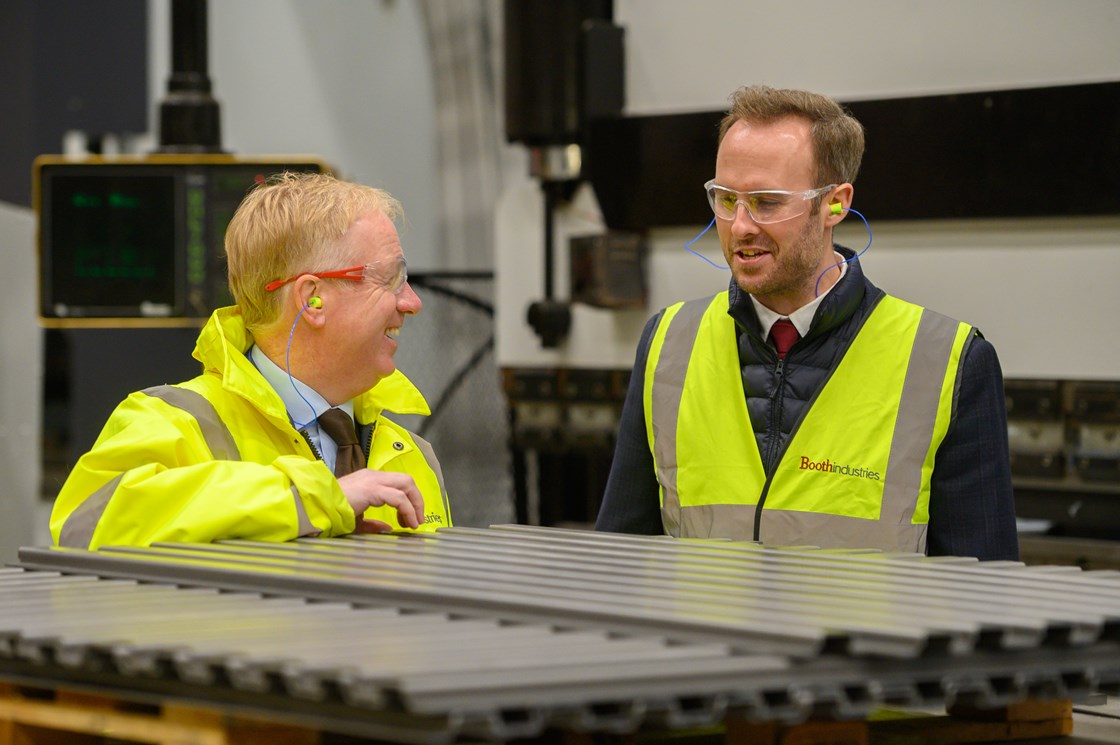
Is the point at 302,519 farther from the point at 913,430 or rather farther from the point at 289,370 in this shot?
the point at 913,430

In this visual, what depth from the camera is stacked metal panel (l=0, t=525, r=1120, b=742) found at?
149 cm

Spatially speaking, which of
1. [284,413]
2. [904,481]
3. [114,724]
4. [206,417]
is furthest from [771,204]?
[114,724]

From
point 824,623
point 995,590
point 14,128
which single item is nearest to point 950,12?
point 995,590

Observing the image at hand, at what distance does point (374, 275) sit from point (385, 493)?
396 millimetres

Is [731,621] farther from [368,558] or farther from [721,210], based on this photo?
[721,210]

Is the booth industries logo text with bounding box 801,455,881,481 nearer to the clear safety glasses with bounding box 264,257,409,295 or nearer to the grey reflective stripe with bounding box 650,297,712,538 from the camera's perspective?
the grey reflective stripe with bounding box 650,297,712,538

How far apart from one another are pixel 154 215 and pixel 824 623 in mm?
3501

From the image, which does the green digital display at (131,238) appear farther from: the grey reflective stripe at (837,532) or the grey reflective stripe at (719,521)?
the grey reflective stripe at (837,532)

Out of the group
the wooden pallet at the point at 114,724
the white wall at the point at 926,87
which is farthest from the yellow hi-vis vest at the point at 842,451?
the wooden pallet at the point at 114,724

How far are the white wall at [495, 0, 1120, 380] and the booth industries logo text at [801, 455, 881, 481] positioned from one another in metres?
1.17

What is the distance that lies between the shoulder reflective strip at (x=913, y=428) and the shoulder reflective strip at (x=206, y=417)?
44.4 inches

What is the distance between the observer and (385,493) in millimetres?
2395

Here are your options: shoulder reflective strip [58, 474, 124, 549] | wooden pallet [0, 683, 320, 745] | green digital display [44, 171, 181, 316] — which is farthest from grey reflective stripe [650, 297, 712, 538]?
green digital display [44, 171, 181, 316]

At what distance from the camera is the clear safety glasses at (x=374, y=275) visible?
255 cm
